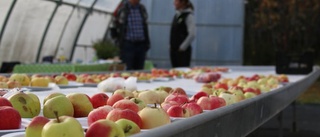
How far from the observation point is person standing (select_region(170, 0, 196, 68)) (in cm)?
1001

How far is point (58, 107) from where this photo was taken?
2223 mm

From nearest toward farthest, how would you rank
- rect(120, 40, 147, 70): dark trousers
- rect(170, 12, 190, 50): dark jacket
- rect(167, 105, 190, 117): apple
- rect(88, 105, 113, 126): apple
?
rect(88, 105, 113, 126): apple
rect(167, 105, 190, 117): apple
rect(120, 40, 147, 70): dark trousers
rect(170, 12, 190, 50): dark jacket

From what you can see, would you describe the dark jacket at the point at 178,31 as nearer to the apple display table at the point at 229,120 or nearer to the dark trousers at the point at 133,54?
the dark trousers at the point at 133,54

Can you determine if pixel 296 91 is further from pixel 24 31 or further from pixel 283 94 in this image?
pixel 24 31

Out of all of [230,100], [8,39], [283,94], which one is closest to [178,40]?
[8,39]

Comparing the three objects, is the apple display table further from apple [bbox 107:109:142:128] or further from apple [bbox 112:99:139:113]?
apple [bbox 112:99:139:113]

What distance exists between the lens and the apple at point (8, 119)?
6.43ft

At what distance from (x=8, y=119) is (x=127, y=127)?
39 cm

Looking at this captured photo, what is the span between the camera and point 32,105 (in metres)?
2.33

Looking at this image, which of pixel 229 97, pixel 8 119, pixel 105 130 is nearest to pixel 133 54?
pixel 229 97

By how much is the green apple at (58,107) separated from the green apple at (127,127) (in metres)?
0.45

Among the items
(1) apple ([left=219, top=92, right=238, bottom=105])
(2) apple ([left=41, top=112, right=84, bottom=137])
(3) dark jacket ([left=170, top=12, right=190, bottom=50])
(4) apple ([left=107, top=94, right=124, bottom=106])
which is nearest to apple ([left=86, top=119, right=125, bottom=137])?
(2) apple ([left=41, top=112, right=84, bottom=137])

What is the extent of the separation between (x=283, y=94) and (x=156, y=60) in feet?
49.8

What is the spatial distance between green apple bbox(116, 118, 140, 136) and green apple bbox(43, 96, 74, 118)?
0.45 m
